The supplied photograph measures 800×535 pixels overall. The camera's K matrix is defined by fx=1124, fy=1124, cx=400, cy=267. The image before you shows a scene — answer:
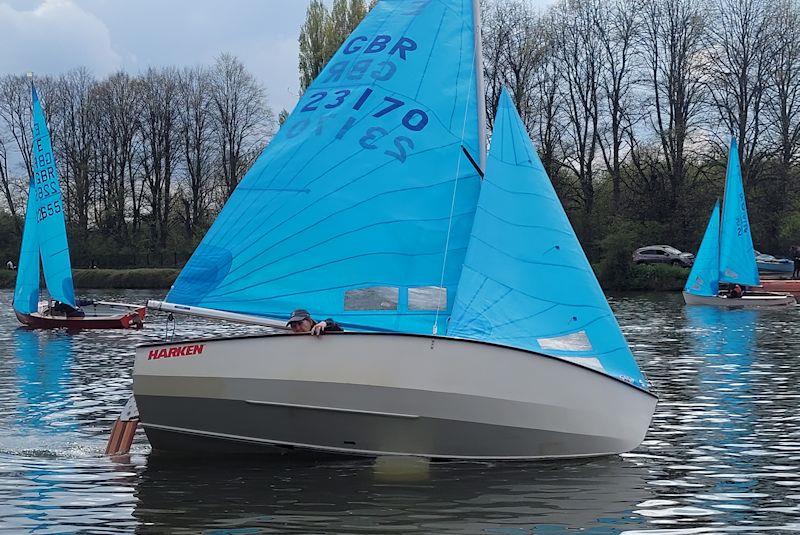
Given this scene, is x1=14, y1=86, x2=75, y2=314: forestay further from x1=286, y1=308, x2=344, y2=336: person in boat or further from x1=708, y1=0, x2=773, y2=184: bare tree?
x1=708, y1=0, x2=773, y2=184: bare tree

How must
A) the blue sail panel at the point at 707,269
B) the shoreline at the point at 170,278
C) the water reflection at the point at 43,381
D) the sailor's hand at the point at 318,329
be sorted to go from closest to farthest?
1. the sailor's hand at the point at 318,329
2. the water reflection at the point at 43,381
3. the blue sail panel at the point at 707,269
4. the shoreline at the point at 170,278

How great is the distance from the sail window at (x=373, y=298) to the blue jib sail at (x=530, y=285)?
0.94 m

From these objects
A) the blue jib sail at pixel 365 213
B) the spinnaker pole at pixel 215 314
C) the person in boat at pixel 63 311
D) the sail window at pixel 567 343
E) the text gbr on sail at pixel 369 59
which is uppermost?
the text gbr on sail at pixel 369 59

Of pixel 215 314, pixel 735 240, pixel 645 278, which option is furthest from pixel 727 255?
pixel 215 314

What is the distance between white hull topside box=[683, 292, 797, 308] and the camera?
40656mm

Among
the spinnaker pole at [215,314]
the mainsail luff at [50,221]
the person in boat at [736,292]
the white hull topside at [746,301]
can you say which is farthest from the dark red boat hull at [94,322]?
the spinnaker pole at [215,314]

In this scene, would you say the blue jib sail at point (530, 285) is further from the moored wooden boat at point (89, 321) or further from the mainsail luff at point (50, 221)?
the mainsail luff at point (50, 221)

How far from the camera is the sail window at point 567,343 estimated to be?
10922 mm

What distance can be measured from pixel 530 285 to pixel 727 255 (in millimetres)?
32927

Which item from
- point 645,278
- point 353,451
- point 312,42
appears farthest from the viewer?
point 312,42

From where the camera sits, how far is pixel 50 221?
3331 centimetres

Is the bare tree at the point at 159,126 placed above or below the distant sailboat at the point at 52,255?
above

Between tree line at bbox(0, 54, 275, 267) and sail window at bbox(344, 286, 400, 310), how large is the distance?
5976 centimetres

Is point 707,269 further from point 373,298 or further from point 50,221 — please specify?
point 373,298
